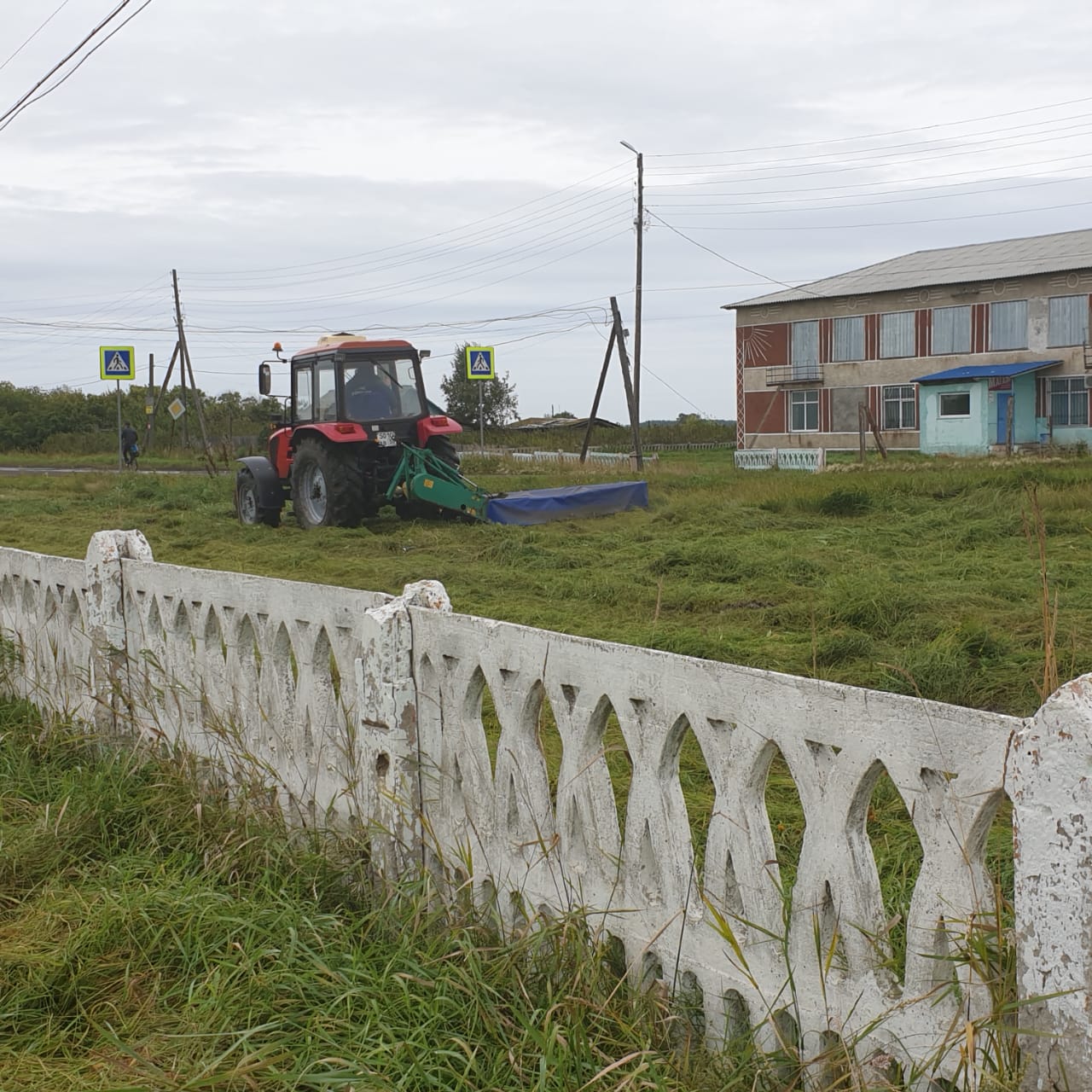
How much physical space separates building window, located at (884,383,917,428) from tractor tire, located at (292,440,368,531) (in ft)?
87.1

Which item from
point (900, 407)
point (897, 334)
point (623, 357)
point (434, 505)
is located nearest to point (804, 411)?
point (900, 407)

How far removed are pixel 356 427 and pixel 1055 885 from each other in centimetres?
1383

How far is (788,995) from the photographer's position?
2.31m

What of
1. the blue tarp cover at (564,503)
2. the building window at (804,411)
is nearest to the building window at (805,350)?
the building window at (804,411)

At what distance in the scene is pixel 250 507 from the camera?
17062mm

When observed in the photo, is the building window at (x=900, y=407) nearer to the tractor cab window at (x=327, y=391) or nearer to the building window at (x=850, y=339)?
the building window at (x=850, y=339)

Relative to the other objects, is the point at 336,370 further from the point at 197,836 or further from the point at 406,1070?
the point at 406,1070

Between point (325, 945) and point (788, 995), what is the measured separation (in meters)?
1.26

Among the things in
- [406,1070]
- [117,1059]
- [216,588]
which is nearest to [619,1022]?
[406,1070]

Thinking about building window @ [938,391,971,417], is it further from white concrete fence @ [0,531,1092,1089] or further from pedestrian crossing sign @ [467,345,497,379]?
white concrete fence @ [0,531,1092,1089]

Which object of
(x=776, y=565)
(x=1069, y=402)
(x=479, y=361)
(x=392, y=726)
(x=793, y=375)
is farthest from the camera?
(x=793, y=375)

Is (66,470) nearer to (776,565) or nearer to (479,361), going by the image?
(479,361)

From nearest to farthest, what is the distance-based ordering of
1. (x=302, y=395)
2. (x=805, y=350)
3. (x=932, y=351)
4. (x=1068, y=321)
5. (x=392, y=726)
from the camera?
1. (x=392, y=726)
2. (x=302, y=395)
3. (x=1068, y=321)
4. (x=932, y=351)
5. (x=805, y=350)

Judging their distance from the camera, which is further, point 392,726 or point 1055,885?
point 392,726
